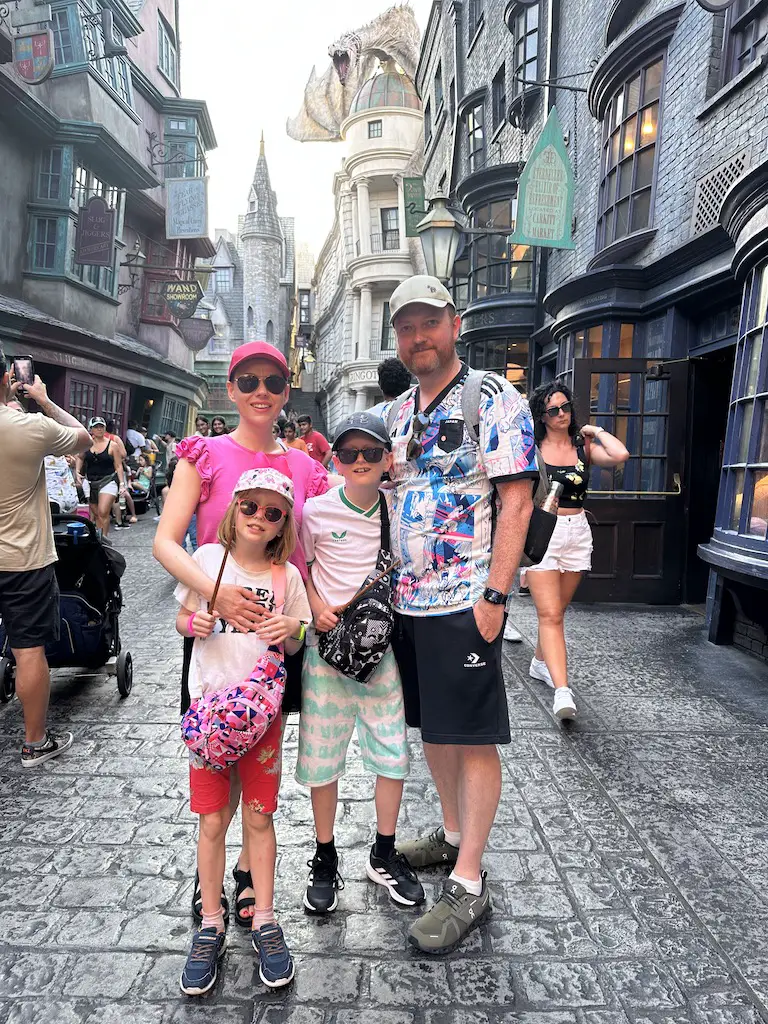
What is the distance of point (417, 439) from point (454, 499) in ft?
0.87

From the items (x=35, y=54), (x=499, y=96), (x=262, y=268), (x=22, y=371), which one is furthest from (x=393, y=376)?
(x=262, y=268)

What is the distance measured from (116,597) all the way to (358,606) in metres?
3.10

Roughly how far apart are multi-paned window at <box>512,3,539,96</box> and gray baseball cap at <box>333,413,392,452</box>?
13.9m

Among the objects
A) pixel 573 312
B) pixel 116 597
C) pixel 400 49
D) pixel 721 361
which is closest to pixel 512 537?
pixel 116 597

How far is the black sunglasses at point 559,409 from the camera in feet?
16.0

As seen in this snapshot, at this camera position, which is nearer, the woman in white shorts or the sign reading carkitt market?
the woman in white shorts

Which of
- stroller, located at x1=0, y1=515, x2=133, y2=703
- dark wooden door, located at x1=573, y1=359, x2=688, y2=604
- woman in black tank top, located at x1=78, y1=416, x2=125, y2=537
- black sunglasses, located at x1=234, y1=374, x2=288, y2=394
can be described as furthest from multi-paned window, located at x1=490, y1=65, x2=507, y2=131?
black sunglasses, located at x1=234, y1=374, x2=288, y2=394

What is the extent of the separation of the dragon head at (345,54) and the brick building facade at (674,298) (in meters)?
36.5

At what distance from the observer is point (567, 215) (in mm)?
9766

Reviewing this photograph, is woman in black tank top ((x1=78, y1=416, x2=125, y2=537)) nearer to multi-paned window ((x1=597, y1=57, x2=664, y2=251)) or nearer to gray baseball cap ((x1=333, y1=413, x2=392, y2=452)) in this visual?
multi-paned window ((x1=597, y1=57, x2=664, y2=251))

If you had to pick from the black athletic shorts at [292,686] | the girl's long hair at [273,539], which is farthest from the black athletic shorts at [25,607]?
the girl's long hair at [273,539]

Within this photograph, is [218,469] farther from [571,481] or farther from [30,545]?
[571,481]

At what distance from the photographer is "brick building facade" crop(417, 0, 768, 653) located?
19.0 feet

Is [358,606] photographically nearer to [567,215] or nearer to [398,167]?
[567,215]
